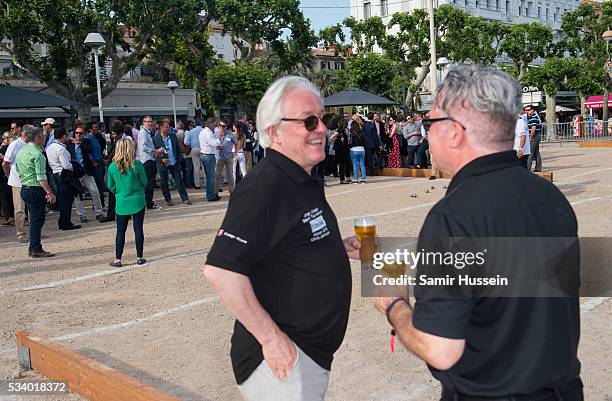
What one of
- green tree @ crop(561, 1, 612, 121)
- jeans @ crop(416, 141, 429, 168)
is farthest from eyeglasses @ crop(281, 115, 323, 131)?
green tree @ crop(561, 1, 612, 121)

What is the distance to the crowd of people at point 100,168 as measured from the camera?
786 cm

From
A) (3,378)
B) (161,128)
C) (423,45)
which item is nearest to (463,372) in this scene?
(3,378)

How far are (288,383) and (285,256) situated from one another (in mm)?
454

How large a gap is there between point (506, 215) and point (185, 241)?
26.8 feet

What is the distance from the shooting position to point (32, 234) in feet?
29.2

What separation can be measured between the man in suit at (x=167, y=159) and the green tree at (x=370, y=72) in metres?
26.8

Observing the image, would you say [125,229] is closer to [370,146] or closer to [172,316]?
[172,316]

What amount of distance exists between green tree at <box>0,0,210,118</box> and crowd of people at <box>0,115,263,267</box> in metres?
11.4

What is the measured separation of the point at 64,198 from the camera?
10961 mm

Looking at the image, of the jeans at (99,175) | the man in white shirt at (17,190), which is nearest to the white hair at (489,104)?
the man in white shirt at (17,190)

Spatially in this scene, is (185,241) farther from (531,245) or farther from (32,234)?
(531,245)

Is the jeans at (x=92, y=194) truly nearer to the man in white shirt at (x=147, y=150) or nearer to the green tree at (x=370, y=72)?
the man in white shirt at (x=147, y=150)

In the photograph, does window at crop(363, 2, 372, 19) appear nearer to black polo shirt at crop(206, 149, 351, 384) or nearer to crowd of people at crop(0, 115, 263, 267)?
crowd of people at crop(0, 115, 263, 267)

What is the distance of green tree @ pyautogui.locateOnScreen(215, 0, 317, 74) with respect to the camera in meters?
36.3
